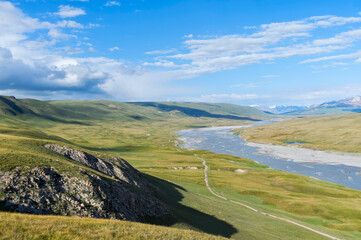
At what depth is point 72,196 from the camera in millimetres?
28484

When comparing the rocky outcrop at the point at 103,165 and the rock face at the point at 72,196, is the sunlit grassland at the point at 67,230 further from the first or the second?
the rocky outcrop at the point at 103,165

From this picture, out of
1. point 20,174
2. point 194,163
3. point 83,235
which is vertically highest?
point 20,174

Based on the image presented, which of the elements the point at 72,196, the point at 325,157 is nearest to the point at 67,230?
the point at 72,196

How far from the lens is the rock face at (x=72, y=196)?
2539cm

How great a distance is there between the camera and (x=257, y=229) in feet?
143

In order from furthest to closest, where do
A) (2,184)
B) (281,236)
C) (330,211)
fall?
(330,211) < (281,236) < (2,184)

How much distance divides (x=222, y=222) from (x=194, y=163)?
82554mm

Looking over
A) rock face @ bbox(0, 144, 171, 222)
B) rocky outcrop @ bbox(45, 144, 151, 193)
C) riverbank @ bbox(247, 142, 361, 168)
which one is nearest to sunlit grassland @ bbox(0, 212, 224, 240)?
rock face @ bbox(0, 144, 171, 222)

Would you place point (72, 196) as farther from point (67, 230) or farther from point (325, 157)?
point (325, 157)

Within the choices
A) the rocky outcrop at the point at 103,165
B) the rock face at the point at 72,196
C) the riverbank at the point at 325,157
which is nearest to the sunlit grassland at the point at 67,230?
the rock face at the point at 72,196

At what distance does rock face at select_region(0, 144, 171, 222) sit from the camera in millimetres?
25391

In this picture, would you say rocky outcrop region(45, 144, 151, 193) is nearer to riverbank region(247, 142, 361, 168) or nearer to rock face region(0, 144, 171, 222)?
rock face region(0, 144, 171, 222)

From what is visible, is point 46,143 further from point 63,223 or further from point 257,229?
point 257,229

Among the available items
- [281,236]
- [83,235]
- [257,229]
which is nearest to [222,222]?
[257,229]
